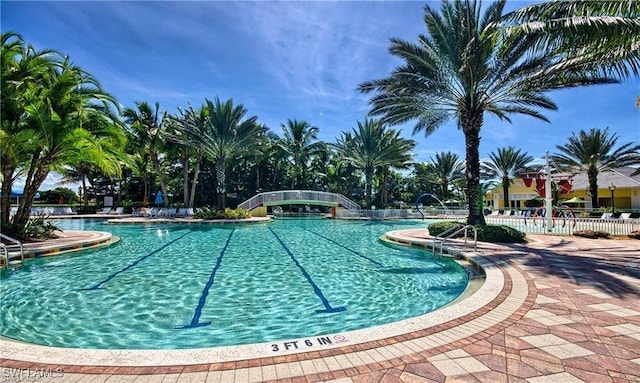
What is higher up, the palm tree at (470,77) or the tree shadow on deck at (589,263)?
the palm tree at (470,77)

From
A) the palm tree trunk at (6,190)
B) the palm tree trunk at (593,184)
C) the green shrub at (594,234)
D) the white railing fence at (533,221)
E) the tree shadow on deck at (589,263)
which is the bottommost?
the tree shadow on deck at (589,263)

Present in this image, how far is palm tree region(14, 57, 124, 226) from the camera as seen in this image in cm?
1205

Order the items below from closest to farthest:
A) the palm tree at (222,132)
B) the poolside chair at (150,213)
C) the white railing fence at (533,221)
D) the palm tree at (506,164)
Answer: the white railing fence at (533,221) → the palm tree at (222,132) → the poolside chair at (150,213) → the palm tree at (506,164)

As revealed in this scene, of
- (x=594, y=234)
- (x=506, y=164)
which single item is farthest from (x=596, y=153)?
(x=594, y=234)

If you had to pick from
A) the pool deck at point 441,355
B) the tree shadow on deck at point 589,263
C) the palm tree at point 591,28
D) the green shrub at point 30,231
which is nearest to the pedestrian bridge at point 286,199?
the green shrub at point 30,231

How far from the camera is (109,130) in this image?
1451cm

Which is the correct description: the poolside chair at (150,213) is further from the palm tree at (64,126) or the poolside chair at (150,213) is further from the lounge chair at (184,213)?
the palm tree at (64,126)

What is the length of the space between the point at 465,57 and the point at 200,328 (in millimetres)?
12429

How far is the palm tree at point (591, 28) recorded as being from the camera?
27.3 feet

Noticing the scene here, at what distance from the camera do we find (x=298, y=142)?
3953cm

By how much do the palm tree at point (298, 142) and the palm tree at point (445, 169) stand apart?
16854 mm

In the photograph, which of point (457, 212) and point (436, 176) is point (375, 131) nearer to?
point (457, 212)

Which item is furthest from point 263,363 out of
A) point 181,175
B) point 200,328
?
point 181,175

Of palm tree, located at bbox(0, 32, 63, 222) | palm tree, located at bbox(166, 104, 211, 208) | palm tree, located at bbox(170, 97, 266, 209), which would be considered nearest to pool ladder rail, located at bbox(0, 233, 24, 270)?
palm tree, located at bbox(0, 32, 63, 222)
